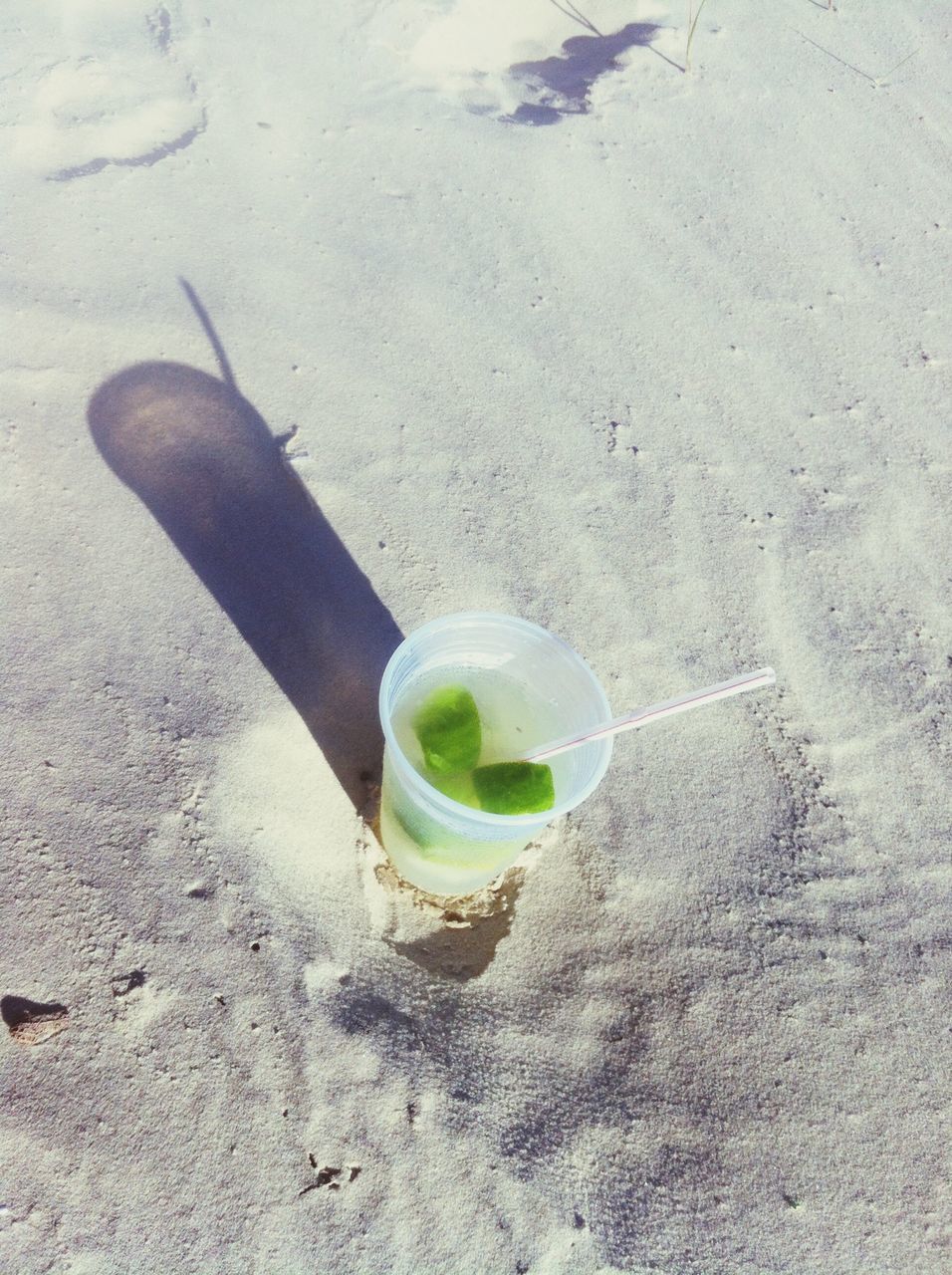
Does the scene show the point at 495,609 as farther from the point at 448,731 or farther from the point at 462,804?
the point at 462,804

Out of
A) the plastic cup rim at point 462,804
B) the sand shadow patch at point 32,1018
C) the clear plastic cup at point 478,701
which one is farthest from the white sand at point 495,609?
the plastic cup rim at point 462,804

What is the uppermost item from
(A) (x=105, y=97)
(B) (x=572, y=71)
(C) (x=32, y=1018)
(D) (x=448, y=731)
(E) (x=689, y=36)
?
(E) (x=689, y=36)

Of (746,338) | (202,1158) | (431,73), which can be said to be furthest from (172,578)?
(431,73)

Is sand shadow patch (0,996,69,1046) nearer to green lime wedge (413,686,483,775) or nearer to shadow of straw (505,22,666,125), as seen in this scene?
green lime wedge (413,686,483,775)

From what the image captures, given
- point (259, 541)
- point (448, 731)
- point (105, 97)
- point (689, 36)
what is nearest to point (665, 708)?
point (448, 731)

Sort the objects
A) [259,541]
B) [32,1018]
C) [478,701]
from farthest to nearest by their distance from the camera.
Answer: [259,541], [478,701], [32,1018]

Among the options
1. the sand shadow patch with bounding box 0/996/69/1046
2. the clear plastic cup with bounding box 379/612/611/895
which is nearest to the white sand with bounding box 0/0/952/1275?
the sand shadow patch with bounding box 0/996/69/1046

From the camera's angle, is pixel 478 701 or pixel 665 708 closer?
pixel 665 708

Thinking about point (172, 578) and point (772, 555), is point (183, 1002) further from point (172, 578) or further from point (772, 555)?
point (772, 555)
